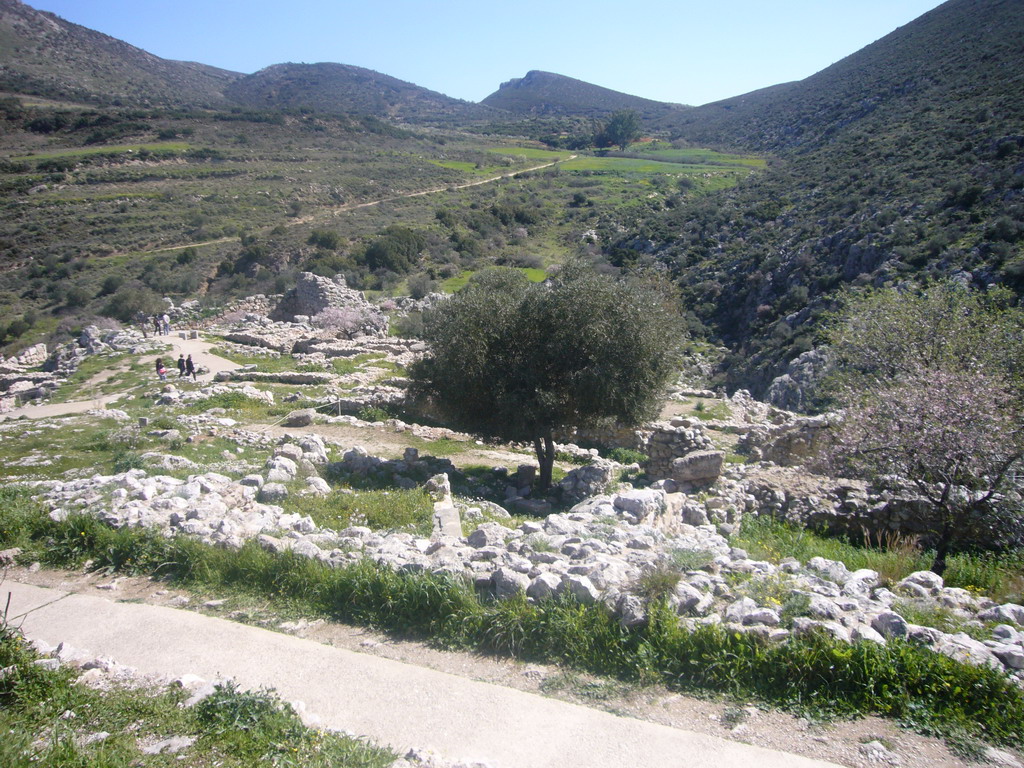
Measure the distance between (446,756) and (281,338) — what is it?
1046 inches

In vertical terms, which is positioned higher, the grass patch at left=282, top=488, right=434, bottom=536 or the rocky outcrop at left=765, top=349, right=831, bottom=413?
the grass patch at left=282, top=488, right=434, bottom=536

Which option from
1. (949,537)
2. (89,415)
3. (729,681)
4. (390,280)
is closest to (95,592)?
(729,681)

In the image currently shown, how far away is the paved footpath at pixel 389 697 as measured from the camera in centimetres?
420

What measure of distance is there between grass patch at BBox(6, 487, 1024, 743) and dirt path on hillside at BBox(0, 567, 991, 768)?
124 mm

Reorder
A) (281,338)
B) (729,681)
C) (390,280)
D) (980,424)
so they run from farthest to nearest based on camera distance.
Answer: (390,280)
(281,338)
(980,424)
(729,681)

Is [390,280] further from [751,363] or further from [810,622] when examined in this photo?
[810,622]

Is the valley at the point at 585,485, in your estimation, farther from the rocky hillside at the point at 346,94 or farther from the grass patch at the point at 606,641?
the rocky hillside at the point at 346,94

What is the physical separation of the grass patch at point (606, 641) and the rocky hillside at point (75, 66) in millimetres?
90559

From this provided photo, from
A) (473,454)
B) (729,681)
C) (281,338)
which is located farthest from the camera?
(281,338)

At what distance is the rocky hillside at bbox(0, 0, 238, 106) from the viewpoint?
77.2 meters

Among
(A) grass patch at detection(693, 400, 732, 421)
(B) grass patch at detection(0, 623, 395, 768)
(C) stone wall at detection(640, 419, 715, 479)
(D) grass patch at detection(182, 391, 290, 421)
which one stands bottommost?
(A) grass patch at detection(693, 400, 732, 421)

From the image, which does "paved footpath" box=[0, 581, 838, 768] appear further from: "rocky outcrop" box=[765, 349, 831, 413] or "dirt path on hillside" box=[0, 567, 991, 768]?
"rocky outcrop" box=[765, 349, 831, 413]

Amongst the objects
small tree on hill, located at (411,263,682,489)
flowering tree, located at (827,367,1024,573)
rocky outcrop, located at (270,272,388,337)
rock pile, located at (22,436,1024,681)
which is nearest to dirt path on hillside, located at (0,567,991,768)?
rock pile, located at (22,436,1024,681)

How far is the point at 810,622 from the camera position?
195 inches
